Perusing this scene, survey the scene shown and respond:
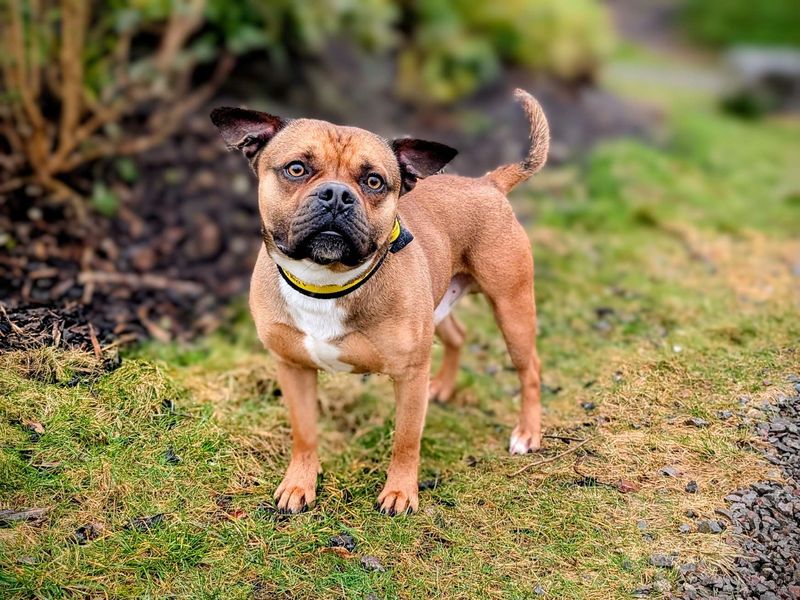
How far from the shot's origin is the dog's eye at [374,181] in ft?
13.1

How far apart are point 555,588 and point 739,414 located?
164cm

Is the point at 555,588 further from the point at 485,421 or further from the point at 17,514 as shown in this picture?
the point at 17,514

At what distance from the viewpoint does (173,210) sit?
777cm

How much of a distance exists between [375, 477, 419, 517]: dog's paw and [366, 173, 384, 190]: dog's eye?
1.57 metres

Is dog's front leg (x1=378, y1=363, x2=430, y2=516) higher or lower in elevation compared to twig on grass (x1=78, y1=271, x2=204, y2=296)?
higher

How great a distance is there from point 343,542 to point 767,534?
207 cm

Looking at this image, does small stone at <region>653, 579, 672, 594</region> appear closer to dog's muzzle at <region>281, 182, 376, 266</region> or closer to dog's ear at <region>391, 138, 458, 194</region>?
dog's muzzle at <region>281, 182, 376, 266</region>

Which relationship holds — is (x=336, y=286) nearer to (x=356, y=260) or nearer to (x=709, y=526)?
(x=356, y=260)

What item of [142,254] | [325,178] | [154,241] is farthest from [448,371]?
[154,241]

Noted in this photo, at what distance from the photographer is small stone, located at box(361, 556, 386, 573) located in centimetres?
399

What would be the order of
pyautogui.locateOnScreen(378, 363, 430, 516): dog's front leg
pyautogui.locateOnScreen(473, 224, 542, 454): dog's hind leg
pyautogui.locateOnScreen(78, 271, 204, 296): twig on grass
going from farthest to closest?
pyautogui.locateOnScreen(78, 271, 204, 296): twig on grass < pyautogui.locateOnScreen(473, 224, 542, 454): dog's hind leg < pyautogui.locateOnScreen(378, 363, 430, 516): dog's front leg

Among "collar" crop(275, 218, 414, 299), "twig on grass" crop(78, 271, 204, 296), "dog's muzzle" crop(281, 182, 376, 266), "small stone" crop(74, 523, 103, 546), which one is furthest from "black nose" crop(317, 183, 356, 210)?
"twig on grass" crop(78, 271, 204, 296)

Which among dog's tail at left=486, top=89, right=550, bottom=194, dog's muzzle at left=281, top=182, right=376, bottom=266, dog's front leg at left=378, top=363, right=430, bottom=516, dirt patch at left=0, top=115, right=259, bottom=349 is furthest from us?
dirt patch at left=0, top=115, right=259, bottom=349

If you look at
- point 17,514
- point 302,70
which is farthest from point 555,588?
point 302,70
